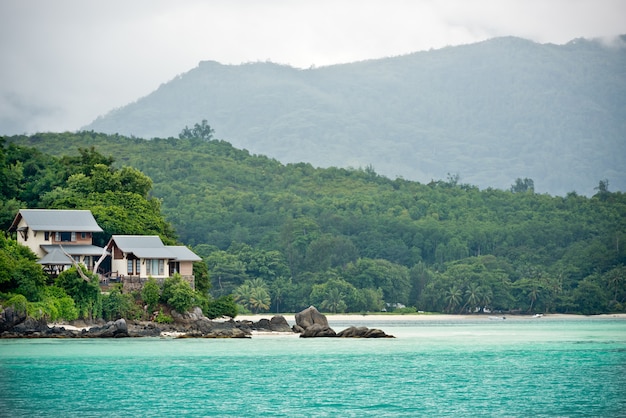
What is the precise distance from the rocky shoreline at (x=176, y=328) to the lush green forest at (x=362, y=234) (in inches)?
388

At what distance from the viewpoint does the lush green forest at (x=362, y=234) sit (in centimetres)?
11231

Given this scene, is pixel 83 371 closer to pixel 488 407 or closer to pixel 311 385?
pixel 311 385

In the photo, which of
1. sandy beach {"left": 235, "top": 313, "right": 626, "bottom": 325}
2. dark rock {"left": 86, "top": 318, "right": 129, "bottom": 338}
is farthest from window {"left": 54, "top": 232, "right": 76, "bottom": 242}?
sandy beach {"left": 235, "top": 313, "right": 626, "bottom": 325}

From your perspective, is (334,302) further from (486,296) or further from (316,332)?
(316,332)

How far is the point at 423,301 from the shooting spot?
11662 cm

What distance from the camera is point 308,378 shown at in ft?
133

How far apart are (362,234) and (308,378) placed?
9778cm

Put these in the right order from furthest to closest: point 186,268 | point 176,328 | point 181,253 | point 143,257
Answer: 1. point 186,268
2. point 181,253
3. point 143,257
4. point 176,328

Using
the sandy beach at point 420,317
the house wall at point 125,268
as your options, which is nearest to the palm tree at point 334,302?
the sandy beach at point 420,317

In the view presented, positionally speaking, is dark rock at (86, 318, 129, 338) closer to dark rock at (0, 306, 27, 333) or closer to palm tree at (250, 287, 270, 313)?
dark rock at (0, 306, 27, 333)

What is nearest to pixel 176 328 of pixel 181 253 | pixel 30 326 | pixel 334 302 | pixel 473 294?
pixel 181 253

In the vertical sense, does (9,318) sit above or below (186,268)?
below

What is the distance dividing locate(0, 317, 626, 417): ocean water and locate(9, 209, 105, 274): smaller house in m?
7.84

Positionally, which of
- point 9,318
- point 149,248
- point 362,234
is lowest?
point 9,318
